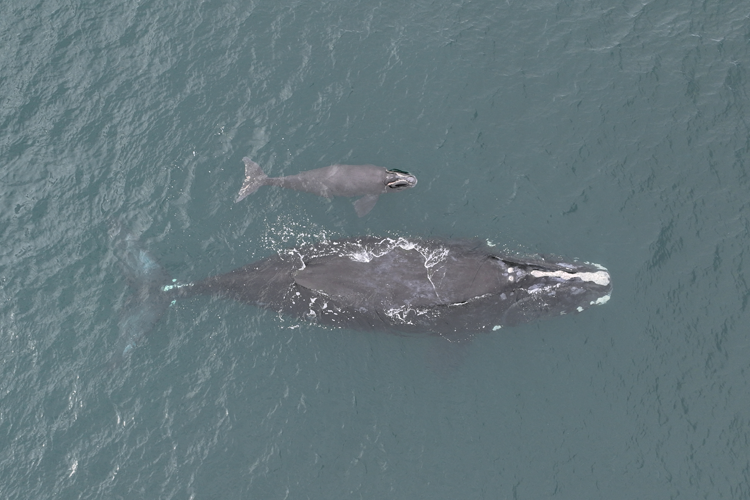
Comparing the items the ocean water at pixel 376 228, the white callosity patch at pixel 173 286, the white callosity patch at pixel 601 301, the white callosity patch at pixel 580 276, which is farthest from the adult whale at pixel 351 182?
the white callosity patch at pixel 601 301

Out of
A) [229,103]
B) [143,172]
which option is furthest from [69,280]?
[229,103]

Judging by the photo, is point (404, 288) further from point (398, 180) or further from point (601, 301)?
point (601, 301)

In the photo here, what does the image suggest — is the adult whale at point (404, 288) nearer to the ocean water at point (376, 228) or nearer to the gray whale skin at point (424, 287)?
the gray whale skin at point (424, 287)

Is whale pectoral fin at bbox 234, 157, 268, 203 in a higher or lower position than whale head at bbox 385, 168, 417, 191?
lower

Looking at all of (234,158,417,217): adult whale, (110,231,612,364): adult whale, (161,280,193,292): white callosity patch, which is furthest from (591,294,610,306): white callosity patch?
(161,280,193,292): white callosity patch

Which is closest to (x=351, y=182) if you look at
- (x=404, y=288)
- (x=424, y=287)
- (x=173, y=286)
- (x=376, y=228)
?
(x=376, y=228)

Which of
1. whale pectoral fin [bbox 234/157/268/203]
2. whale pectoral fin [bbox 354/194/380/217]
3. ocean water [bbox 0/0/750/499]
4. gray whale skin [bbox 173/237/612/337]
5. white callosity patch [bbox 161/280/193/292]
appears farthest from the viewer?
whale pectoral fin [bbox 234/157/268/203]

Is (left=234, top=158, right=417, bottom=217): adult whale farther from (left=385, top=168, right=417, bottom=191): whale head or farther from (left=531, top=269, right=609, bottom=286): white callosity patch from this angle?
(left=531, top=269, right=609, bottom=286): white callosity patch
